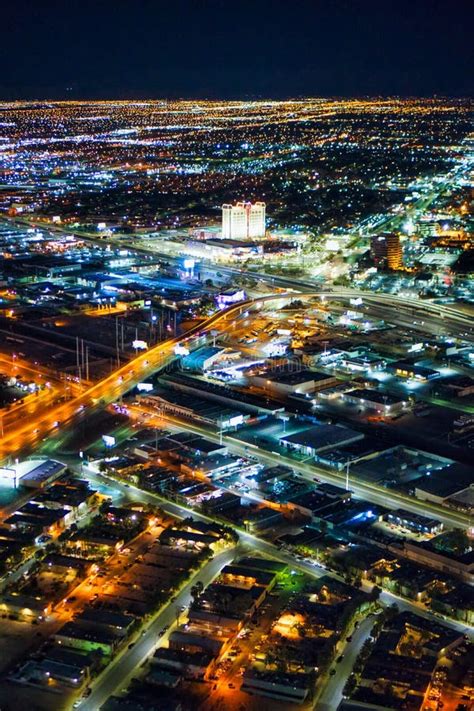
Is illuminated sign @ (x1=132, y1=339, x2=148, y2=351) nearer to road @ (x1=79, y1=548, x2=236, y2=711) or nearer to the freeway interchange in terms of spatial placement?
the freeway interchange

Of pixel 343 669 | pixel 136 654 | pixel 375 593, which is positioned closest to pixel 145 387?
pixel 375 593

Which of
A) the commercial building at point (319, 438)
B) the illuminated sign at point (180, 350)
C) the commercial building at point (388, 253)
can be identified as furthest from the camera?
the commercial building at point (388, 253)

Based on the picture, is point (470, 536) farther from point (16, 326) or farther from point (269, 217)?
point (269, 217)

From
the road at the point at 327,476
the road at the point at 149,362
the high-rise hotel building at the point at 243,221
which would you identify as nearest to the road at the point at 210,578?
the road at the point at 327,476

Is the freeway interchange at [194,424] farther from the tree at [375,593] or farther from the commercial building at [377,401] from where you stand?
the commercial building at [377,401]

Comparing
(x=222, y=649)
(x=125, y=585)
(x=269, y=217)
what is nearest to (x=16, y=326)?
(x=125, y=585)
